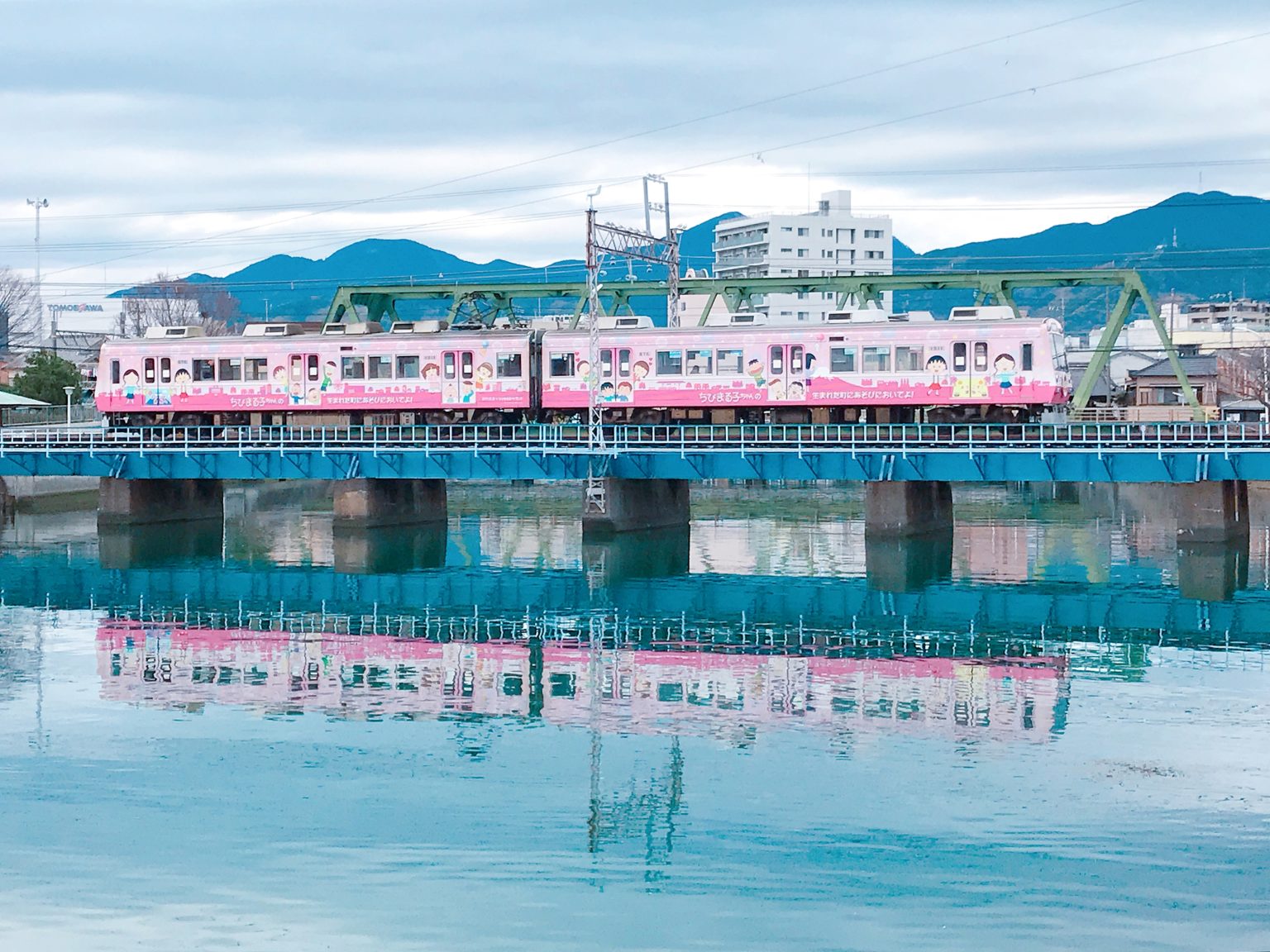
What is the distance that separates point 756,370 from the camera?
4684cm

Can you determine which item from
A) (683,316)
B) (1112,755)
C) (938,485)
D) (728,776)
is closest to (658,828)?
(728,776)

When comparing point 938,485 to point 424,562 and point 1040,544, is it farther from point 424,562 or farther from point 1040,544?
point 424,562

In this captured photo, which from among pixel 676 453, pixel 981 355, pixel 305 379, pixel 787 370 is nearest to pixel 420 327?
pixel 305 379

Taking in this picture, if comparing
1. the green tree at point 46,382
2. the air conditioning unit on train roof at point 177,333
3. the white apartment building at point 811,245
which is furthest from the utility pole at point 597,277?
the white apartment building at point 811,245

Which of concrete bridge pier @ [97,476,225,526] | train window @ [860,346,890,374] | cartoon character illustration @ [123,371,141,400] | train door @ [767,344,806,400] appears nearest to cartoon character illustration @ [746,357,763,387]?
train door @ [767,344,806,400]

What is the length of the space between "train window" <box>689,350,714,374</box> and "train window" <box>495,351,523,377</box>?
5470 millimetres

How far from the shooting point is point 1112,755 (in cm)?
2105

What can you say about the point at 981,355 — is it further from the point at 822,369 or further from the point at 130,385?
the point at 130,385

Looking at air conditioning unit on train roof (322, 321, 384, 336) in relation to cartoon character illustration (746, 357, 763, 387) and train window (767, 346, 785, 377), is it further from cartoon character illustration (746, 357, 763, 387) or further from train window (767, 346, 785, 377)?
train window (767, 346, 785, 377)

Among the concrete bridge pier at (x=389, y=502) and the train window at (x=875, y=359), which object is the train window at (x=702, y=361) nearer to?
the train window at (x=875, y=359)

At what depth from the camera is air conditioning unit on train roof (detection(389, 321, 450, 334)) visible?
2002 inches

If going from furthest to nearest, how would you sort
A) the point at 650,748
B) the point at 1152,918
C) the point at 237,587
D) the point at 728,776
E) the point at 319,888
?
the point at 237,587
the point at 650,748
the point at 728,776
the point at 319,888
the point at 1152,918

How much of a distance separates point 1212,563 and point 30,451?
113 feet

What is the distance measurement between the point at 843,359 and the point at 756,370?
101 inches
